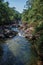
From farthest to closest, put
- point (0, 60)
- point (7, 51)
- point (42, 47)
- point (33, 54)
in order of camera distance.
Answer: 1. point (7, 51)
2. point (33, 54)
3. point (42, 47)
4. point (0, 60)

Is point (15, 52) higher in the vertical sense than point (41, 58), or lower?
higher

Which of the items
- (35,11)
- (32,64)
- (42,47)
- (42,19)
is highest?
(35,11)

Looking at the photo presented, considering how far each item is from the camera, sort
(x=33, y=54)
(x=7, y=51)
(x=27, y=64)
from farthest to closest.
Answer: (x=7, y=51) → (x=33, y=54) → (x=27, y=64)

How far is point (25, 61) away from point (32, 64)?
5.06 ft

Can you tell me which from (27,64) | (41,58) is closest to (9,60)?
(27,64)

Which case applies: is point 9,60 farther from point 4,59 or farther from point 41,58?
point 41,58

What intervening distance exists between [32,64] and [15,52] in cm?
673

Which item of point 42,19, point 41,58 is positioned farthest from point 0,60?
point 42,19

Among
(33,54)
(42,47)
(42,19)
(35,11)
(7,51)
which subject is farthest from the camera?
(35,11)

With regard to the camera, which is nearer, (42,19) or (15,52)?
(15,52)

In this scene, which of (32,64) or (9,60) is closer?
(32,64)

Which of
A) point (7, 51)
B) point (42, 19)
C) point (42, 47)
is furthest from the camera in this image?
point (42, 19)

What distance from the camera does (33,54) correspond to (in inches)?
1158

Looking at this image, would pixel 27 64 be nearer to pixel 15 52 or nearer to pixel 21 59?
pixel 21 59
